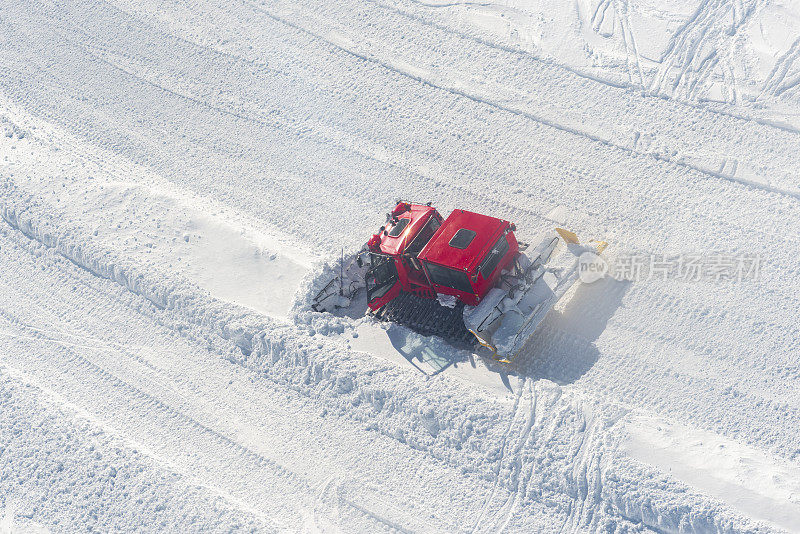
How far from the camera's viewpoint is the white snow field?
10914 millimetres

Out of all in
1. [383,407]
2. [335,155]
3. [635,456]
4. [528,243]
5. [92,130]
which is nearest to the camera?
[635,456]

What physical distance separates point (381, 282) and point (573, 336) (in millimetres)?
3198

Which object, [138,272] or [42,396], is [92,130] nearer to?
[138,272]

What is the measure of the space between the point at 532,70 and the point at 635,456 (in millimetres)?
9351

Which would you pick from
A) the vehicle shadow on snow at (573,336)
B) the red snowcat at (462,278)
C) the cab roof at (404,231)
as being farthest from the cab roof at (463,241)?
the vehicle shadow on snow at (573,336)

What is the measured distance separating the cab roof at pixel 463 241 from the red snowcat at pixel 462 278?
15 millimetres

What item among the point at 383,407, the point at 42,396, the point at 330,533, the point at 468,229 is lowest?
the point at 42,396

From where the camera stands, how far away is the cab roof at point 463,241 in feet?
39.9

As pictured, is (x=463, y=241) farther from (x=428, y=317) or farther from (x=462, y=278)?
(x=428, y=317)

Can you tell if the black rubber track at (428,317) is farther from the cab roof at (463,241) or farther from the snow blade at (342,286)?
the cab roof at (463,241)

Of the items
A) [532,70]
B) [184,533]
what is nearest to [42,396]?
[184,533]

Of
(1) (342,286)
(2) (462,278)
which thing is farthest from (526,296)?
(1) (342,286)

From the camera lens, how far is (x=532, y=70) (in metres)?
17.0

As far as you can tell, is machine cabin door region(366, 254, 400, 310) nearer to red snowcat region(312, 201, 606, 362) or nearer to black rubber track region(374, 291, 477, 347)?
red snowcat region(312, 201, 606, 362)
